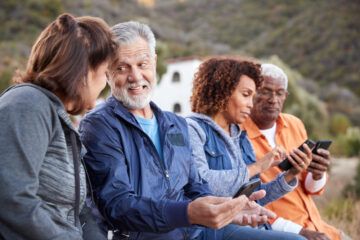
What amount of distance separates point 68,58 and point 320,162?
242 centimetres

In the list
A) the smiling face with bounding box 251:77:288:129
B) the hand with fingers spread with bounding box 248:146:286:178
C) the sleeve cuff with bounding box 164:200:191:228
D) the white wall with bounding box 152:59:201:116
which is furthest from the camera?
the white wall with bounding box 152:59:201:116

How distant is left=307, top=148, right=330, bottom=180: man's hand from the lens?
10.4 ft

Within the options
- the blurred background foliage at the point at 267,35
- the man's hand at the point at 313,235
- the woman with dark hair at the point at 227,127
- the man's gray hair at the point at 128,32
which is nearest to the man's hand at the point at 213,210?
the woman with dark hair at the point at 227,127

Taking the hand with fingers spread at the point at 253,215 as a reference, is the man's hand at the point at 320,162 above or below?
above

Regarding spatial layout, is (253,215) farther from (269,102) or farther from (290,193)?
(269,102)

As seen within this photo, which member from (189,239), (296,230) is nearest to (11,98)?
(189,239)

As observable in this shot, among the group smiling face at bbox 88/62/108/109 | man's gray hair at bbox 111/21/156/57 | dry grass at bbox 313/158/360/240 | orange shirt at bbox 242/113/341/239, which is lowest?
dry grass at bbox 313/158/360/240

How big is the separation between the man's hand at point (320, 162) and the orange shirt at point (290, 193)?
0.21 meters

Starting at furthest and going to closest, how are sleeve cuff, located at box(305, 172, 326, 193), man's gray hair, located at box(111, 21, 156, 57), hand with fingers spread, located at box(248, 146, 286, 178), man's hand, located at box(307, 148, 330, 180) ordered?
sleeve cuff, located at box(305, 172, 326, 193)
man's hand, located at box(307, 148, 330, 180)
hand with fingers spread, located at box(248, 146, 286, 178)
man's gray hair, located at box(111, 21, 156, 57)

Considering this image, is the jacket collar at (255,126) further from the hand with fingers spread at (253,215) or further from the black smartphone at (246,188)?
the black smartphone at (246,188)

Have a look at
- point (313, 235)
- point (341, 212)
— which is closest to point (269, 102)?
point (313, 235)

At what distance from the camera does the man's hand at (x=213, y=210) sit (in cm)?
159

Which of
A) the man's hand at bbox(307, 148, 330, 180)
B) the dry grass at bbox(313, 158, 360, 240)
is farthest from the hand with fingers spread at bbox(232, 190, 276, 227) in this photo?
the dry grass at bbox(313, 158, 360, 240)

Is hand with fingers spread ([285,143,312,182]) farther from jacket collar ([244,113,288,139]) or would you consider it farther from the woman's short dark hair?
the woman's short dark hair
